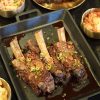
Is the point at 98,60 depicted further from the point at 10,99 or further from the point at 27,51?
the point at 10,99

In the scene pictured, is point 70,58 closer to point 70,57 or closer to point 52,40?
point 70,57

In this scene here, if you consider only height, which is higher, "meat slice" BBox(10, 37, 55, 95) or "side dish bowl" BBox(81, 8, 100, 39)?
"side dish bowl" BBox(81, 8, 100, 39)

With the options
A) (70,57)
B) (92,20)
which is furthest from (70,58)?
(92,20)

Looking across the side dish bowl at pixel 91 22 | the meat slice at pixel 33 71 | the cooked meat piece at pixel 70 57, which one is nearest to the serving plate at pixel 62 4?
the side dish bowl at pixel 91 22

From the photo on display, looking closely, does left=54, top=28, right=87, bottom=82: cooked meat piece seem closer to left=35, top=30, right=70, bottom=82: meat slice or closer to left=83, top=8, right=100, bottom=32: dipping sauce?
left=35, top=30, right=70, bottom=82: meat slice

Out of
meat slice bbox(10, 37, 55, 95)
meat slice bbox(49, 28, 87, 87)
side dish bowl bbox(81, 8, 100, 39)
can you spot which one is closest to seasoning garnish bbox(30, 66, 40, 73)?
meat slice bbox(10, 37, 55, 95)

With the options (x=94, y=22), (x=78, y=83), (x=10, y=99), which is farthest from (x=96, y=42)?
(x=10, y=99)
